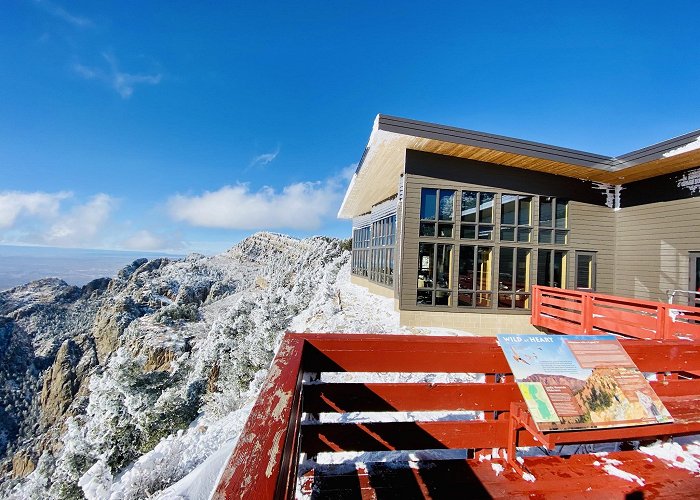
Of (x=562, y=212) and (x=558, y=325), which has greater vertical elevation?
(x=562, y=212)

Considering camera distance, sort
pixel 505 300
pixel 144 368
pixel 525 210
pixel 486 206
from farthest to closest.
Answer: pixel 144 368 < pixel 525 210 < pixel 486 206 < pixel 505 300

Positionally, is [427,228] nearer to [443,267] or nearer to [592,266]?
[443,267]

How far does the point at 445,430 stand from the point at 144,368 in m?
22.7

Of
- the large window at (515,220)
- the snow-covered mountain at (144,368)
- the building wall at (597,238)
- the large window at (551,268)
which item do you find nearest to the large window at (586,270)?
the building wall at (597,238)

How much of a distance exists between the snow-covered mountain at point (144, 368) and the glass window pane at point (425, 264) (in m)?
1.48

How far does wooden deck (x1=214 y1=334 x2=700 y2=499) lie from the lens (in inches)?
76.7

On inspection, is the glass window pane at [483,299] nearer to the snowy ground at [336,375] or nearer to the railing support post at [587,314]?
the snowy ground at [336,375]

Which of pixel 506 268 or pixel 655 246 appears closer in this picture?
pixel 655 246

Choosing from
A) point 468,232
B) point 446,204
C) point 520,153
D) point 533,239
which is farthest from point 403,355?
point 533,239

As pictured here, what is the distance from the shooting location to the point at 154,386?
12312 mm

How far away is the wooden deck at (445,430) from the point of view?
6.39 ft

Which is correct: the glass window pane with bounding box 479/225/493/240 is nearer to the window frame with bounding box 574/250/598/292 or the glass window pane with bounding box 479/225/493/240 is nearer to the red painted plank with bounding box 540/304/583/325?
the red painted plank with bounding box 540/304/583/325

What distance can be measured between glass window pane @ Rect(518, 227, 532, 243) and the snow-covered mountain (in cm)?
471

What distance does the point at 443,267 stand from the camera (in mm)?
9453
